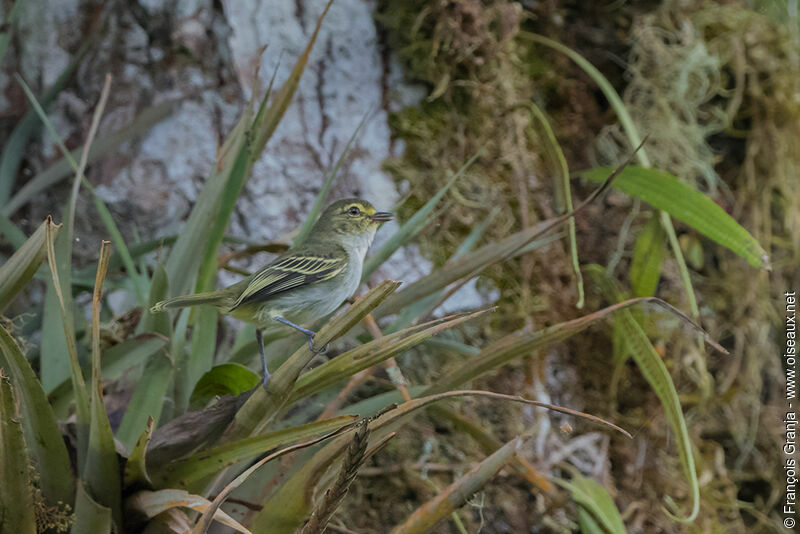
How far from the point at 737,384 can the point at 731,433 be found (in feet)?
0.42

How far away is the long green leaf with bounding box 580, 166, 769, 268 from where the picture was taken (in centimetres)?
107

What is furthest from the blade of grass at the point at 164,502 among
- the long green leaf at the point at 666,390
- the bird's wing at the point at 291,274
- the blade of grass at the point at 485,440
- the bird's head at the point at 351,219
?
the long green leaf at the point at 666,390

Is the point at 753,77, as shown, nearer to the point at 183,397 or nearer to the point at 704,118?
the point at 704,118

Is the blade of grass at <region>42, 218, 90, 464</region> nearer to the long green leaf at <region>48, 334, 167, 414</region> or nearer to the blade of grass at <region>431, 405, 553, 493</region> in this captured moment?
the long green leaf at <region>48, 334, 167, 414</region>

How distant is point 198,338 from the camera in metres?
1.01

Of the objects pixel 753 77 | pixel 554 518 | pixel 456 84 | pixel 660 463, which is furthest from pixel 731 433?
pixel 456 84

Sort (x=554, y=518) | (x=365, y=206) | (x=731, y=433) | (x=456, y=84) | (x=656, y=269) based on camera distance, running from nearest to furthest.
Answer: (x=365, y=206)
(x=656, y=269)
(x=554, y=518)
(x=456, y=84)
(x=731, y=433)

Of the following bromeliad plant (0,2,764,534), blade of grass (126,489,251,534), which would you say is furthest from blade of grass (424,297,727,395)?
blade of grass (126,489,251,534)

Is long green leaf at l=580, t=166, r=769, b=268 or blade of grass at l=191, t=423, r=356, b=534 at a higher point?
blade of grass at l=191, t=423, r=356, b=534

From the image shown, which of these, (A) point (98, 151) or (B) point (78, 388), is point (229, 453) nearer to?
(B) point (78, 388)

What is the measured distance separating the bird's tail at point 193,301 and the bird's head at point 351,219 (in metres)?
0.16

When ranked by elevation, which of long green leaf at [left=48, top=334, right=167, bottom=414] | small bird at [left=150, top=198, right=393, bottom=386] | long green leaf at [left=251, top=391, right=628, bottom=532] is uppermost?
small bird at [left=150, top=198, right=393, bottom=386]

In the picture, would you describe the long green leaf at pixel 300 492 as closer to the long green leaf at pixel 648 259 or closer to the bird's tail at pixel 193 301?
the bird's tail at pixel 193 301

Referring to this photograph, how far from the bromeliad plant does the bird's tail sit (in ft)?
0.18
